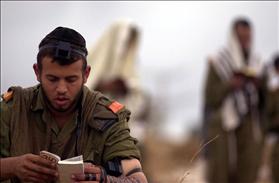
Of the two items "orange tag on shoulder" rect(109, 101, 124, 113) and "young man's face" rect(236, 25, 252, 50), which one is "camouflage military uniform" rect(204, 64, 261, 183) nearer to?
"young man's face" rect(236, 25, 252, 50)

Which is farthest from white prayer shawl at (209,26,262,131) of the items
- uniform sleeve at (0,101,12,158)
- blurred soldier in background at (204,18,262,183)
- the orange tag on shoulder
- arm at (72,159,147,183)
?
uniform sleeve at (0,101,12,158)

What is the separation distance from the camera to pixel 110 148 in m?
5.03

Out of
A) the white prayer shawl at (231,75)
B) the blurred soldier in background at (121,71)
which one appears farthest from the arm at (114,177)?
the white prayer shawl at (231,75)

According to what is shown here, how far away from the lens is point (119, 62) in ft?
41.8

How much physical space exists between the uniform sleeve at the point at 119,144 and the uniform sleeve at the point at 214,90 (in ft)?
22.3

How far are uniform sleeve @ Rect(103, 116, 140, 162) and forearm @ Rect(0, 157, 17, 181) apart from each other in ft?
1.82

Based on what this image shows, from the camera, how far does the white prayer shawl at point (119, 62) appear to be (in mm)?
12062

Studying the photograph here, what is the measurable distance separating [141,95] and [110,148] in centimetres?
719

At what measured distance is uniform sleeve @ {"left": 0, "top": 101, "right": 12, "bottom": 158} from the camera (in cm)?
501

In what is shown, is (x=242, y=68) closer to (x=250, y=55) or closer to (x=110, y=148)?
(x=250, y=55)

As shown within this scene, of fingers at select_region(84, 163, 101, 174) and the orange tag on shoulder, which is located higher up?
the orange tag on shoulder

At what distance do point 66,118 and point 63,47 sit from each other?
434 mm

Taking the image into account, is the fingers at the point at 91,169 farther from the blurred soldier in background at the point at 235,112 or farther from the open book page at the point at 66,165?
the blurred soldier in background at the point at 235,112

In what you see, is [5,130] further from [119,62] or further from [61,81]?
[119,62]
